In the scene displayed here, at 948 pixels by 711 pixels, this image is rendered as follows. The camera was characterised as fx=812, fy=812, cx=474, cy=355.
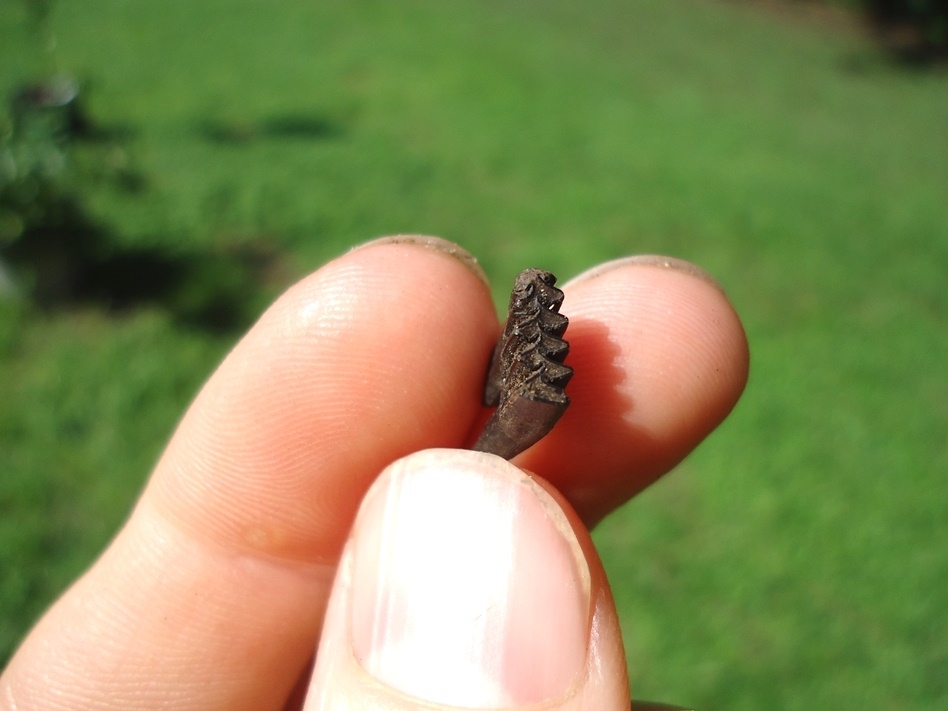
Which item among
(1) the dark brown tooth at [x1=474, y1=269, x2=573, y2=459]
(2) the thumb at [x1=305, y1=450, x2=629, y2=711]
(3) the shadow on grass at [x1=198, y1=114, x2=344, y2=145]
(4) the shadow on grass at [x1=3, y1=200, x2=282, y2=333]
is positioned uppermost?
(1) the dark brown tooth at [x1=474, y1=269, x2=573, y2=459]

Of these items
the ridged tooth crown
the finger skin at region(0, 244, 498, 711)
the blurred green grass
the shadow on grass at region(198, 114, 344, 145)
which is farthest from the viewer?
the shadow on grass at region(198, 114, 344, 145)

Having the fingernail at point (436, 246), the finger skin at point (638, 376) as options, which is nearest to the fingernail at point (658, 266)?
the finger skin at point (638, 376)

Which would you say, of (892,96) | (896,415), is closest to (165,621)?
(896,415)

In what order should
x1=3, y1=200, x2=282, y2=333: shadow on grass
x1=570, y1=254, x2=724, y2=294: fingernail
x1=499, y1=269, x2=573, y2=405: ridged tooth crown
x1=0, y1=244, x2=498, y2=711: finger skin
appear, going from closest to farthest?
x1=499, y1=269, x2=573, y2=405: ridged tooth crown < x1=0, y1=244, x2=498, y2=711: finger skin < x1=570, y1=254, x2=724, y2=294: fingernail < x1=3, y1=200, x2=282, y2=333: shadow on grass

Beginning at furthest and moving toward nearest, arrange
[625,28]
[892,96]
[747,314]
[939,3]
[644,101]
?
[939,3]
[625,28]
[892,96]
[644,101]
[747,314]

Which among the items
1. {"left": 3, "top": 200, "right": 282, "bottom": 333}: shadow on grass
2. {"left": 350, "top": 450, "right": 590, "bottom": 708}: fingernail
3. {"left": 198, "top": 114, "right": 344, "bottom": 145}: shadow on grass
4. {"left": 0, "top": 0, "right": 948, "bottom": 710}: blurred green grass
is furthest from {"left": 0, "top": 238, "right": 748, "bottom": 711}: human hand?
{"left": 198, "top": 114, "right": 344, "bottom": 145}: shadow on grass

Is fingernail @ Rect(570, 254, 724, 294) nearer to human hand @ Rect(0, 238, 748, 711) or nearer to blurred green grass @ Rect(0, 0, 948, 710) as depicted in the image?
human hand @ Rect(0, 238, 748, 711)

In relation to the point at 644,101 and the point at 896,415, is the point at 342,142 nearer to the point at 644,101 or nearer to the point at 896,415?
the point at 644,101
